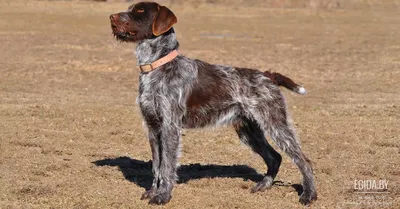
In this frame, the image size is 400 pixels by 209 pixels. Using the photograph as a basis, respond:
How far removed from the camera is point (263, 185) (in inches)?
384

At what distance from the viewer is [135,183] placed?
9.98 m

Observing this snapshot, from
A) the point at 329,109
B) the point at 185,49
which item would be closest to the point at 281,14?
the point at 185,49

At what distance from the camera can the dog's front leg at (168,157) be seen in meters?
8.83

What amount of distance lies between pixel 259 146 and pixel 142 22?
255 cm

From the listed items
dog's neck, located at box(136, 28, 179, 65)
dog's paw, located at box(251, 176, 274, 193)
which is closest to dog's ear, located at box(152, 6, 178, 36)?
dog's neck, located at box(136, 28, 179, 65)

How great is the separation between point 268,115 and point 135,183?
225cm

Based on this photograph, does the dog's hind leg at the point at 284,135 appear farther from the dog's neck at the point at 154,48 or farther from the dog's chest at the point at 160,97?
the dog's neck at the point at 154,48

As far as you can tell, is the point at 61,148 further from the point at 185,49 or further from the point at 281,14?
the point at 281,14

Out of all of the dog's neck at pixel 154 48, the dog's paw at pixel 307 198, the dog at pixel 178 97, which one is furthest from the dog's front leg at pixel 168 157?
the dog's paw at pixel 307 198

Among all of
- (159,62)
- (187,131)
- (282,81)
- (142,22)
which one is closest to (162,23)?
(142,22)

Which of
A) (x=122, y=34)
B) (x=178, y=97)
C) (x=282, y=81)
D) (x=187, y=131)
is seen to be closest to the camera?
(x=178, y=97)

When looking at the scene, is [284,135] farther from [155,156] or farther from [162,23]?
[162,23]

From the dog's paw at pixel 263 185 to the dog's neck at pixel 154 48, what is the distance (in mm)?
2325

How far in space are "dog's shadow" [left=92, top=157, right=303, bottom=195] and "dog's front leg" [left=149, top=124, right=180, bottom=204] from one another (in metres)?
1.00
